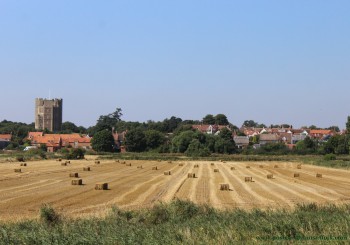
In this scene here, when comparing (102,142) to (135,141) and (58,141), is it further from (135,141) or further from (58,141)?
(58,141)

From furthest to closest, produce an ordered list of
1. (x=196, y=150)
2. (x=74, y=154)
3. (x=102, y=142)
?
(x=102, y=142)
(x=196, y=150)
(x=74, y=154)

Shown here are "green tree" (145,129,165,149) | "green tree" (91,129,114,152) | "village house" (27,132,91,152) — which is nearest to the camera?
"green tree" (91,129,114,152)

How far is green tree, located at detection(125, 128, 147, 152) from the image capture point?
481 ft

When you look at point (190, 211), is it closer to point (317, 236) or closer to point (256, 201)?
point (317, 236)

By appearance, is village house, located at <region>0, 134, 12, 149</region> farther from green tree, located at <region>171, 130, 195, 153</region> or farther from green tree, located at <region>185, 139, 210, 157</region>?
green tree, located at <region>185, 139, 210, 157</region>

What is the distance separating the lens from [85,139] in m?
172

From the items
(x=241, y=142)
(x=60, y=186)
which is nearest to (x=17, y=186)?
(x=60, y=186)

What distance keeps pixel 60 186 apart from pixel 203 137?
107 m

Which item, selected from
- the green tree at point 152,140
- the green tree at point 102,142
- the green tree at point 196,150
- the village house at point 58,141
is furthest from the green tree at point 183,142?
the village house at point 58,141

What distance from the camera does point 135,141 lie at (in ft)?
484

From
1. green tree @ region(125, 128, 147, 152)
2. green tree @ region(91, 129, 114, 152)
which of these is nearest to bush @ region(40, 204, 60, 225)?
green tree @ region(91, 129, 114, 152)

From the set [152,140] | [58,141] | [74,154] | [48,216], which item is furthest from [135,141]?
[48,216]

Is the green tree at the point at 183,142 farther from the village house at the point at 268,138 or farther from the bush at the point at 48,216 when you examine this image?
the bush at the point at 48,216

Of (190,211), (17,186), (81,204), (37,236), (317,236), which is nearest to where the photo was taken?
(317,236)
